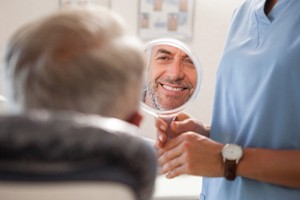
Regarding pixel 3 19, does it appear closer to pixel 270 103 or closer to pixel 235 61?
pixel 235 61

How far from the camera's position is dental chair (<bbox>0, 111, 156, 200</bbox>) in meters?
0.48

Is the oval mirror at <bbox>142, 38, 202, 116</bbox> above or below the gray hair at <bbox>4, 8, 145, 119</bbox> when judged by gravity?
below

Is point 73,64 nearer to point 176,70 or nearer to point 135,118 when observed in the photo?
point 135,118

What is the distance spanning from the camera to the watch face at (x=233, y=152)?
3.46 feet

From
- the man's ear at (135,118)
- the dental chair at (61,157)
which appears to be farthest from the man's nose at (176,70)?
the dental chair at (61,157)

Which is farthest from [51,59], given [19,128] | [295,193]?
[295,193]

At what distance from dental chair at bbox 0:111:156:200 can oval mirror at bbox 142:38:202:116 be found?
698mm

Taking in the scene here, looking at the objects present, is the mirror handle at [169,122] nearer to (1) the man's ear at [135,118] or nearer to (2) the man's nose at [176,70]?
(2) the man's nose at [176,70]

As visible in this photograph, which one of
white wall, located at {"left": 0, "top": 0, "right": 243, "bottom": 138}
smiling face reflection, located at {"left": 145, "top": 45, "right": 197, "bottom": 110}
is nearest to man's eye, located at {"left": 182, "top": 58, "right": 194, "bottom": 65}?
smiling face reflection, located at {"left": 145, "top": 45, "right": 197, "bottom": 110}

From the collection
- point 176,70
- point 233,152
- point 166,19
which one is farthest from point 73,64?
point 166,19

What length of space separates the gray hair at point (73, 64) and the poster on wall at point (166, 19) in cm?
189

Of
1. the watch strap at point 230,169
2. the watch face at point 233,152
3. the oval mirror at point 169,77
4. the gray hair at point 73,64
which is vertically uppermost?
the gray hair at point 73,64

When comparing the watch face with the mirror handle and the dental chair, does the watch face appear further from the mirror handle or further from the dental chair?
the dental chair

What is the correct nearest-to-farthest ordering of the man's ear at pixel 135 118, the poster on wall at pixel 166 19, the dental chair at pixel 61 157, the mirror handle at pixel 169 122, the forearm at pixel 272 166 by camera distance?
the dental chair at pixel 61 157, the man's ear at pixel 135 118, the forearm at pixel 272 166, the mirror handle at pixel 169 122, the poster on wall at pixel 166 19
